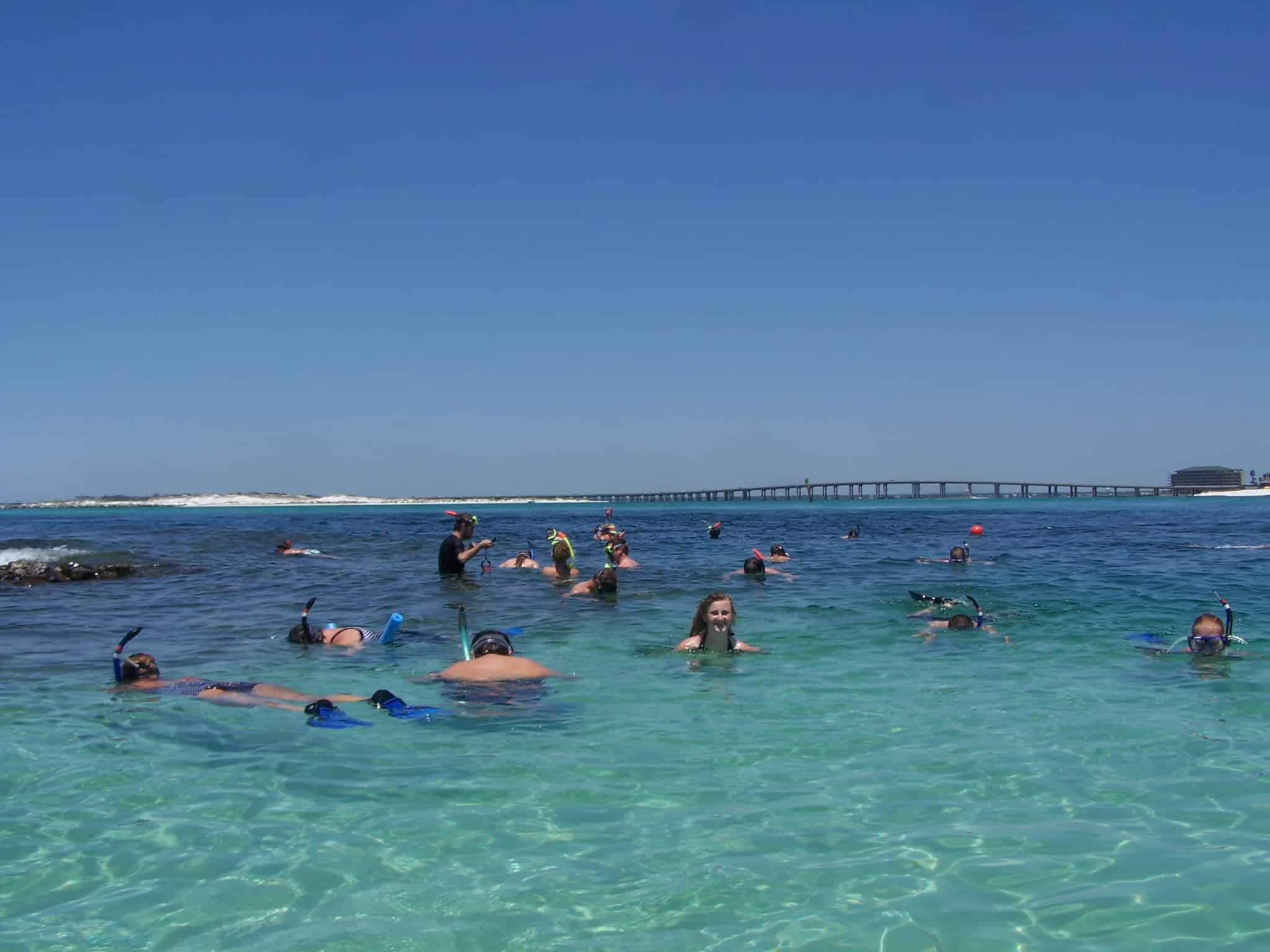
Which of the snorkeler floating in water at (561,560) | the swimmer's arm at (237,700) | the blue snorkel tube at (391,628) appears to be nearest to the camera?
the swimmer's arm at (237,700)

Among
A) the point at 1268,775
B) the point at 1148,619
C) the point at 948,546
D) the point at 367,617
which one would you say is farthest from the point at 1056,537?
the point at 1268,775

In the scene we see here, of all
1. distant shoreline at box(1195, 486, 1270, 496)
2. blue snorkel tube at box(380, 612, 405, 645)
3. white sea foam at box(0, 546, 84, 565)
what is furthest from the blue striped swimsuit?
distant shoreline at box(1195, 486, 1270, 496)

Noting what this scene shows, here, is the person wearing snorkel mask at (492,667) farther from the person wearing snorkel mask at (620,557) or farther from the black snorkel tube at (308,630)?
the person wearing snorkel mask at (620,557)

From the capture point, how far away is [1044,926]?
178 inches


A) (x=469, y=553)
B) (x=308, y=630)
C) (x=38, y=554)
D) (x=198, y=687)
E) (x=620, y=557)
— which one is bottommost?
(x=198, y=687)

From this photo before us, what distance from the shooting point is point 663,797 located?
626 centimetres

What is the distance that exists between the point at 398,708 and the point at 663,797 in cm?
305

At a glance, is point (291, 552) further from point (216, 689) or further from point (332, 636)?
point (216, 689)

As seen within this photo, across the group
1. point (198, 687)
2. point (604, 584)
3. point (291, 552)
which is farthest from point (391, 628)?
point (291, 552)

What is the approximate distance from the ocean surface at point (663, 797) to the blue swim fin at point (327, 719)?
20 cm

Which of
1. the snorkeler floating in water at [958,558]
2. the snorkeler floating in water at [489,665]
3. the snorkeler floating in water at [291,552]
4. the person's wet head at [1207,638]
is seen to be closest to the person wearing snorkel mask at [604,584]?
the snorkeler floating in water at [489,665]

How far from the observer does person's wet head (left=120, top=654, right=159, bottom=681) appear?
31.6 ft

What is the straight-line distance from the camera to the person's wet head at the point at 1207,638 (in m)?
10.3

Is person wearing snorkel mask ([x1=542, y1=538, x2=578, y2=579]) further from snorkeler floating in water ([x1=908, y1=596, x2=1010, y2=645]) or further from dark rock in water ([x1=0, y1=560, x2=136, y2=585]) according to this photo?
dark rock in water ([x1=0, y1=560, x2=136, y2=585])
